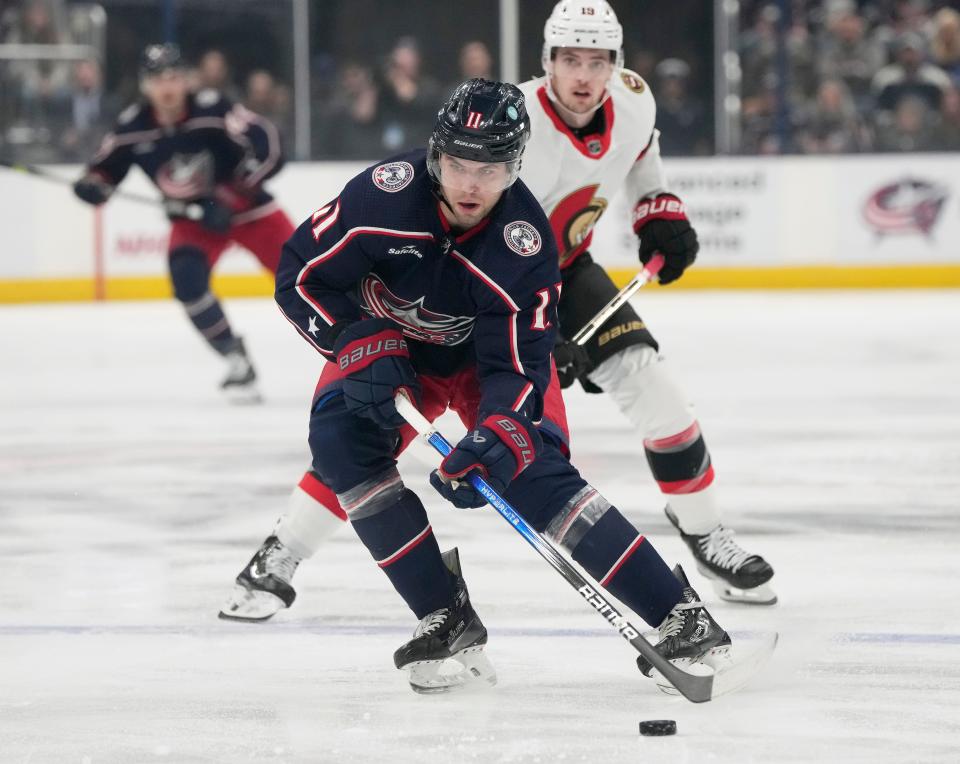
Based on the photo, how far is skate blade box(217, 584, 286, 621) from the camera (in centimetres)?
311

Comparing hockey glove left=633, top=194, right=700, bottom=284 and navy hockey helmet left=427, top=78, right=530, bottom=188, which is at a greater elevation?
navy hockey helmet left=427, top=78, right=530, bottom=188

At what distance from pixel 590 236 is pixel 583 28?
45cm

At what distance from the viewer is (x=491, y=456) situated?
8.04 ft

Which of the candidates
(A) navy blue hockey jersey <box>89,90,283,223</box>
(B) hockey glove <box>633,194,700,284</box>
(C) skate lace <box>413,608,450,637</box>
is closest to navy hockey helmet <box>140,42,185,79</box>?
(A) navy blue hockey jersey <box>89,90,283,223</box>

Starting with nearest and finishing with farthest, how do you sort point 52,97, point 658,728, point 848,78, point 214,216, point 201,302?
point 658,728 → point 201,302 → point 214,216 → point 52,97 → point 848,78

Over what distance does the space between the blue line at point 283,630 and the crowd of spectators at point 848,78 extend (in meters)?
7.22

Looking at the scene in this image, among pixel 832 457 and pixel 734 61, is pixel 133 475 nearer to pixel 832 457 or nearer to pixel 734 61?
pixel 832 457

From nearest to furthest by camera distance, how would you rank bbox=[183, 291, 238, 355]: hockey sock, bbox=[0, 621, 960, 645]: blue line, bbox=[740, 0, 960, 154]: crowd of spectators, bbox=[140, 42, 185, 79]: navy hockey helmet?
bbox=[0, 621, 960, 645]: blue line, bbox=[183, 291, 238, 355]: hockey sock, bbox=[140, 42, 185, 79]: navy hockey helmet, bbox=[740, 0, 960, 154]: crowd of spectators

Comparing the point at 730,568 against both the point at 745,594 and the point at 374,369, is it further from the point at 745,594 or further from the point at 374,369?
the point at 374,369

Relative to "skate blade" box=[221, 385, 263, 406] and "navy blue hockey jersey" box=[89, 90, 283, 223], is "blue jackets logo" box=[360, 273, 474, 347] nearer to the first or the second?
"skate blade" box=[221, 385, 263, 406]

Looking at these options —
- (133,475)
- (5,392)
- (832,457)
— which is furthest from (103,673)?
(5,392)

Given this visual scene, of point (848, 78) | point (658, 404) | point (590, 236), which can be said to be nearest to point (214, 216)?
point (590, 236)

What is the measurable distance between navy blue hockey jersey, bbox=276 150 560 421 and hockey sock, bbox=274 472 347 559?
443 millimetres

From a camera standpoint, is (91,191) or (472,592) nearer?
(472,592)
